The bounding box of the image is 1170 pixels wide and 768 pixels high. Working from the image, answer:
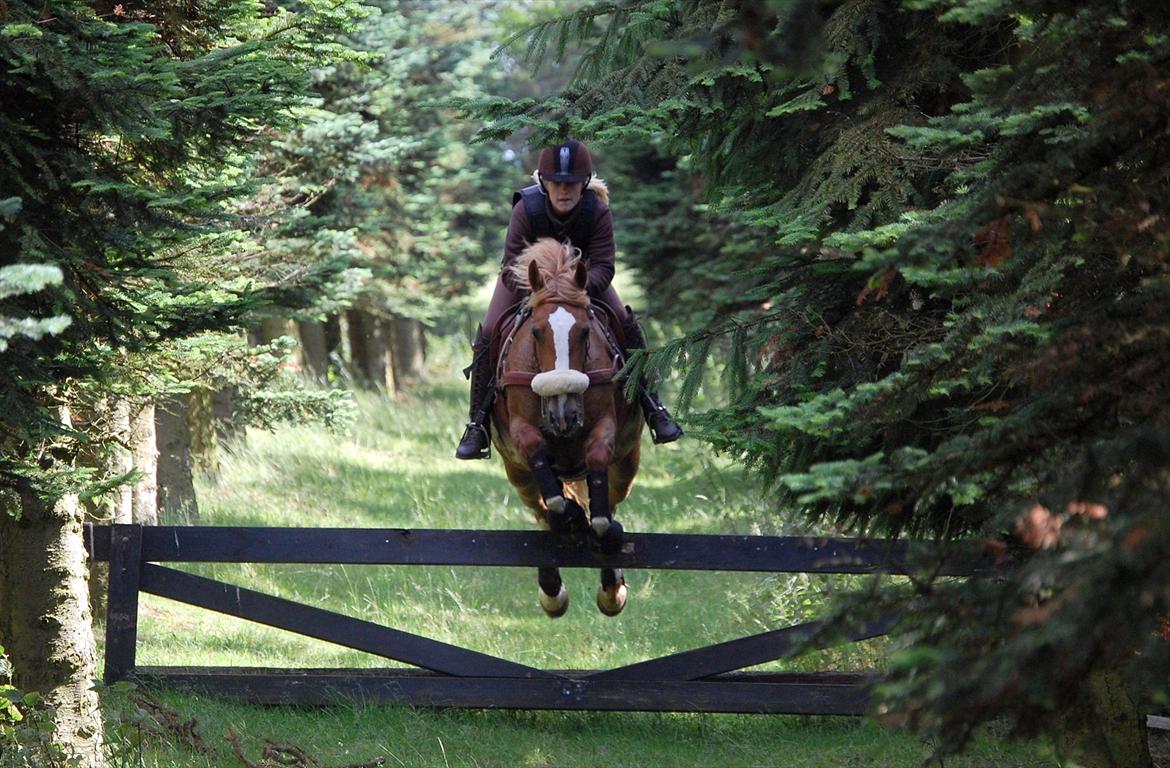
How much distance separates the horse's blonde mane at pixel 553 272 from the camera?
703 centimetres

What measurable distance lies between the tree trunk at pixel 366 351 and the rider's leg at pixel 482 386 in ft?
47.4

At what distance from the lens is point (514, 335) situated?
23.7 feet

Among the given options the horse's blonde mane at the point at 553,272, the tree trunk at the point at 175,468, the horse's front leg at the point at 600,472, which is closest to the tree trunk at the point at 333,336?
the tree trunk at the point at 175,468

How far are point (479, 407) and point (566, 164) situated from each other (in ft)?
5.57

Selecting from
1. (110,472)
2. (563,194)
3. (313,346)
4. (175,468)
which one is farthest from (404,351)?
(563,194)

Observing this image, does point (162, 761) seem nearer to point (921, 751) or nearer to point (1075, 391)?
point (921, 751)

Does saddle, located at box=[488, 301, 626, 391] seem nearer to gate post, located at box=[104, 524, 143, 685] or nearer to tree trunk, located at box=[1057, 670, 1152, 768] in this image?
gate post, located at box=[104, 524, 143, 685]

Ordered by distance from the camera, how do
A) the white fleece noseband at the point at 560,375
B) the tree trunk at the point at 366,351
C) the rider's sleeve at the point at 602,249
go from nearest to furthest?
the white fleece noseband at the point at 560,375
the rider's sleeve at the point at 602,249
the tree trunk at the point at 366,351

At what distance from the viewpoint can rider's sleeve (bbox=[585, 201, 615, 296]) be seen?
7.69 meters

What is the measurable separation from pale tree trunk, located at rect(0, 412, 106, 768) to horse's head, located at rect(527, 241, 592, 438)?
259cm

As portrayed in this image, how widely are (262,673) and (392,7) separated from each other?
514 inches

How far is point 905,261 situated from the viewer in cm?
329

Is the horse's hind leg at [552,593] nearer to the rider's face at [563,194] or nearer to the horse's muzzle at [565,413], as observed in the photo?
the horse's muzzle at [565,413]

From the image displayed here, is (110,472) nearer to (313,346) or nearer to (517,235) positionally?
(517,235)
